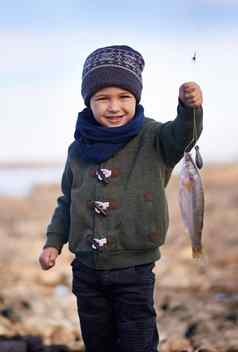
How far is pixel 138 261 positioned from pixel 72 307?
449cm

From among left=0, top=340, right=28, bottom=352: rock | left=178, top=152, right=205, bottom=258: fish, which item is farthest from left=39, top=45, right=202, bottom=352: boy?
left=0, top=340, right=28, bottom=352: rock

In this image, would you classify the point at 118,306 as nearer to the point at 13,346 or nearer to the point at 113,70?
the point at 113,70

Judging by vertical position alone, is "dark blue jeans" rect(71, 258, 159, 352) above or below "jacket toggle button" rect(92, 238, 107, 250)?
below

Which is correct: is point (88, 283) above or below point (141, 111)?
below

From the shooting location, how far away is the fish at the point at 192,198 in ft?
12.3

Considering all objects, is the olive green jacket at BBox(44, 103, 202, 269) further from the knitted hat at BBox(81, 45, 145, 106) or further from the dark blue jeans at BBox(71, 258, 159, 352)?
the knitted hat at BBox(81, 45, 145, 106)

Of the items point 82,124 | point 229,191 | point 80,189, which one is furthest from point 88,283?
point 229,191

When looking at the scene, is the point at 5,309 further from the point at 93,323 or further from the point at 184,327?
the point at 93,323

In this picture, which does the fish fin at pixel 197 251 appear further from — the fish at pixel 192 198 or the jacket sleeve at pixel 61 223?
the jacket sleeve at pixel 61 223

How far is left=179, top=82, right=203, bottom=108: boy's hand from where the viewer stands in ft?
12.1

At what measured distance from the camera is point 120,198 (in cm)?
394

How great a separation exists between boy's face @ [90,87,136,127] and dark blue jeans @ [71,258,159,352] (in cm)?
78

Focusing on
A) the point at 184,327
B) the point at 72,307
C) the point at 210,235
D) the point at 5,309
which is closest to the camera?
the point at 184,327

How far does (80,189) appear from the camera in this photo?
13.4 feet
